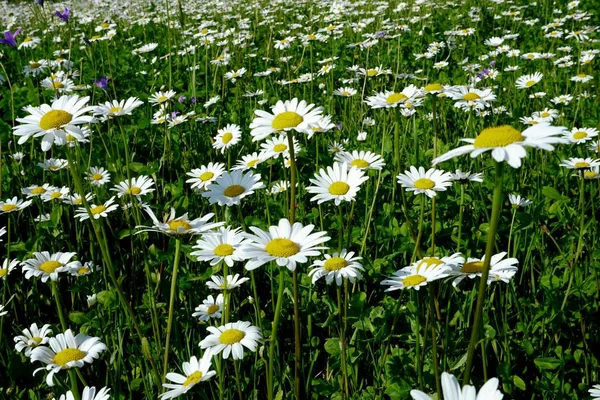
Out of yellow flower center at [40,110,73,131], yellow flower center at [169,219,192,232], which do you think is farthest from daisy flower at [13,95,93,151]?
yellow flower center at [169,219,192,232]

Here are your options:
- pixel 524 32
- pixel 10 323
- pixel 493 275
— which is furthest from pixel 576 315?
pixel 524 32

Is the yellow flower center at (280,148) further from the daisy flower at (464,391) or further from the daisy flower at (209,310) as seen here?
the daisy flower at (464,391)

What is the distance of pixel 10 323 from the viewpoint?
2.07 metres

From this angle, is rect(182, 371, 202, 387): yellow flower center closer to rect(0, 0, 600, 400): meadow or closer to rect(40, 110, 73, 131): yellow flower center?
rect(0, 0, 600, 400): meadow

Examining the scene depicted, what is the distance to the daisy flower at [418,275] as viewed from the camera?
51.9 inches

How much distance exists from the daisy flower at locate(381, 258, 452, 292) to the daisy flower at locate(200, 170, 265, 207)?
575 mm

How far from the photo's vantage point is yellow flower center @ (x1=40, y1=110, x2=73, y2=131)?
1585 millimetres

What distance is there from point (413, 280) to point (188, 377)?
1.93 ft

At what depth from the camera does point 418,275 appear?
142cm

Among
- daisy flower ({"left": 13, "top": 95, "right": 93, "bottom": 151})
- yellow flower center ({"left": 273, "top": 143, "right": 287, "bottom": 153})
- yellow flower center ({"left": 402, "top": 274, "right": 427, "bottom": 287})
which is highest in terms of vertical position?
daisy flower ({"left": 13, "top": 95, "right": 93, "bottom": 151})

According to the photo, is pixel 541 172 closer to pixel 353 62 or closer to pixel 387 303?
pixel 387 303

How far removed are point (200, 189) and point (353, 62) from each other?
9.77 feet

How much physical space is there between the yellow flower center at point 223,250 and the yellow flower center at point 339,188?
40 cm

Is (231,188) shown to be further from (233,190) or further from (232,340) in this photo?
(232,340)
